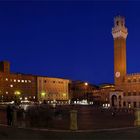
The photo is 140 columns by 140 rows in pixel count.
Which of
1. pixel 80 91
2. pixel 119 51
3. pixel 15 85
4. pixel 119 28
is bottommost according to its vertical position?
pixel 80 91

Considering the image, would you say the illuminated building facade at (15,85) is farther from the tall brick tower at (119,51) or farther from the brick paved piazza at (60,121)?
the brick paved piazza at (60,121)

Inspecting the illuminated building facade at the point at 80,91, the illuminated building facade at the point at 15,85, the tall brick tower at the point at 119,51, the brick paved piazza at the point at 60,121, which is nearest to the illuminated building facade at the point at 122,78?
the tall brick tower at the point at 119,51

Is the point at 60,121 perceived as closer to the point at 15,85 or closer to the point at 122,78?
→ the point at 122,78

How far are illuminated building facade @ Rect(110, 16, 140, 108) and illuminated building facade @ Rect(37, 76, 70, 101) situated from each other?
1811 inches

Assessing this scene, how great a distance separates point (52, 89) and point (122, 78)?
52.4 m

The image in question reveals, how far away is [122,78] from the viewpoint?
114 meters

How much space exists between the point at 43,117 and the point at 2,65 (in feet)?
406

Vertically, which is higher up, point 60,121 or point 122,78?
point 122,78

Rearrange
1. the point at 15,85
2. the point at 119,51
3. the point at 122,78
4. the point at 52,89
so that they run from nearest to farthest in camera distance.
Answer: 1. the point at 122,78
2. the point at 119,51
3. the point at 15,85
4. the point at 52,89

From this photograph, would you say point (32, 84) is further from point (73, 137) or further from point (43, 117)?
point (73, 137)

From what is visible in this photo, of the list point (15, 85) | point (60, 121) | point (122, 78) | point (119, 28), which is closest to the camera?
point (60, 121)

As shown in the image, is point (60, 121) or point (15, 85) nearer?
point (60, 121)

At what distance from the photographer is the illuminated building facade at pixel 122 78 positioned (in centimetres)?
10875

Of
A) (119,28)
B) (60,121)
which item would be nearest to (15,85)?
(119,28)
